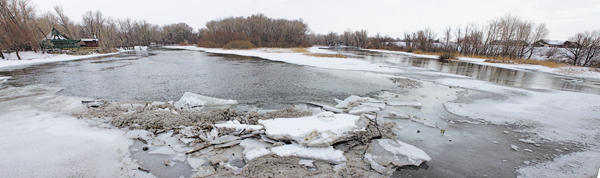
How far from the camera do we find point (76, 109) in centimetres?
579

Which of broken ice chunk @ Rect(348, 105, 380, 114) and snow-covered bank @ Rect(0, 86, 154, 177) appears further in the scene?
broken ice chunk @ Rect(348, 105, 380, 114)

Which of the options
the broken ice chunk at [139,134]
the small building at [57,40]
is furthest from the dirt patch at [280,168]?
the small building at [57,40]

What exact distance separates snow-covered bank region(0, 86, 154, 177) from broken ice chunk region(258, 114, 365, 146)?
2.06 m

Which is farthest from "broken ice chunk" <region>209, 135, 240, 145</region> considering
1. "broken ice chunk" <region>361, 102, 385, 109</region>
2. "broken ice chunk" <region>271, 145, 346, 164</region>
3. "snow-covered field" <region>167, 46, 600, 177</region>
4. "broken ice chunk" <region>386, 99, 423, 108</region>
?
"broken ice chunk" <region>386, 99, 423, 108</region>

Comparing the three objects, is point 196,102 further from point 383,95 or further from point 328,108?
point 383,95

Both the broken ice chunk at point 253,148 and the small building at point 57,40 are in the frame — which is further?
the small building at point 57,40

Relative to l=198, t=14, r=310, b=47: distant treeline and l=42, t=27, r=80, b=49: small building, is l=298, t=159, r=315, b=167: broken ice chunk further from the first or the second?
l=198, t=14, r=310, b=47: distant treeline

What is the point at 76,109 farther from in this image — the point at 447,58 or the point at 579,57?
the point at 579,57

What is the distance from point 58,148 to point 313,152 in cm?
395

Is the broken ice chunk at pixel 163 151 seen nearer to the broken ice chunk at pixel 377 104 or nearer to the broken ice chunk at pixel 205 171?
the broken ice chunk at pixel 205 171

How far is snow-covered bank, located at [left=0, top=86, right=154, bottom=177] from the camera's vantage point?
3.04 m

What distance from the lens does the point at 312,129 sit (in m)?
4.24

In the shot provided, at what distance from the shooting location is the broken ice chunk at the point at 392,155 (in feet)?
11.0

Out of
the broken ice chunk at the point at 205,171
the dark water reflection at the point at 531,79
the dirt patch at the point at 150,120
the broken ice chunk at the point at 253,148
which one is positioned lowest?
the dark water reflection at the point at 531,79
